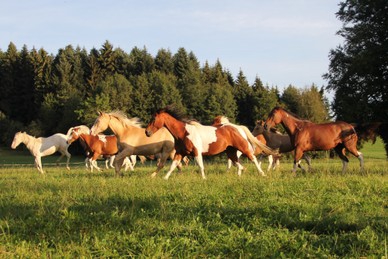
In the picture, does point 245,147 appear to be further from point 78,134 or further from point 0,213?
point 78,134

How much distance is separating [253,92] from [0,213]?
6728cm

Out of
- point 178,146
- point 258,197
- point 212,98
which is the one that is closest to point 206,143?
point 178,146

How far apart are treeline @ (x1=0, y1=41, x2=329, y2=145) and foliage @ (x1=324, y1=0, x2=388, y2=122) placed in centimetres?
2708

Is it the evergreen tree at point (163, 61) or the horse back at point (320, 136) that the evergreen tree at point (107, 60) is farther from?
the horse back at point (320, 136)

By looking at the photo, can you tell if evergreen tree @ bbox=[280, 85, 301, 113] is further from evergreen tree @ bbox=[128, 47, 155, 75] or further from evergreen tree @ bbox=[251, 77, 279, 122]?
evergreen tree @ bbox=[128, 47, 155, 75]

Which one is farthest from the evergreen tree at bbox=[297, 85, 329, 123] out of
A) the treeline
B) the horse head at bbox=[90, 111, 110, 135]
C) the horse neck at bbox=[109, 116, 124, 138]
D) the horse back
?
the horse neck at bbox=[109, 116, 124, 138]

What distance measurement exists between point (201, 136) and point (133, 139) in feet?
8.91

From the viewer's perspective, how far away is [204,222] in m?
5.97

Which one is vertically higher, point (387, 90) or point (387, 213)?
point (387, 90)

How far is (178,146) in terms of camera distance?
11.9 m

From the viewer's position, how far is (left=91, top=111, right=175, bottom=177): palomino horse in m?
13.3

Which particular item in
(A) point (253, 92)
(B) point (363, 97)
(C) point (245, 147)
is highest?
(A) point (253, 92)

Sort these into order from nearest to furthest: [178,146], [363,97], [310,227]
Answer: [310,227] → [178,146] → [363,97]

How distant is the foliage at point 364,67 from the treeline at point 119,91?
27.1 metres
